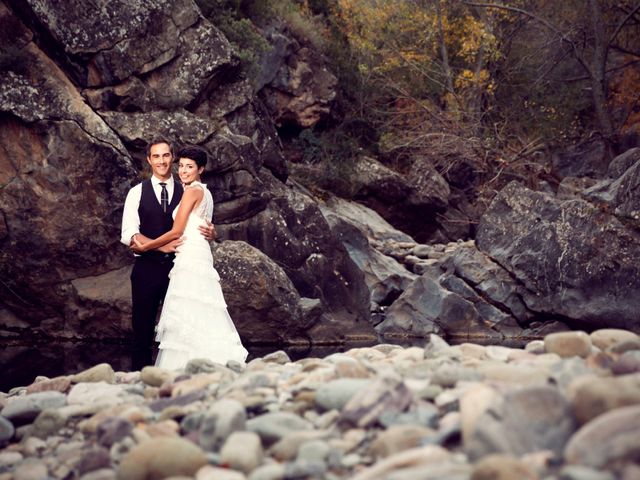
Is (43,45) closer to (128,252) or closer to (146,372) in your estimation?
(128,252)

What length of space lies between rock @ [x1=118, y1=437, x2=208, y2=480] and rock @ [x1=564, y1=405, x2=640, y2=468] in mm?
1633

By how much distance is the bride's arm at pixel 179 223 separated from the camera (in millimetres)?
7371

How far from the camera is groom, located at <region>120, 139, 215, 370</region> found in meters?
7.50

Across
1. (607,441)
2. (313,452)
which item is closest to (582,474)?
(607,441)

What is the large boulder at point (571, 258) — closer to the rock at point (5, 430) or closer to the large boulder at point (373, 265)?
the large boulder at point (373, 265)

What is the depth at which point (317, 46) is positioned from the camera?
2131 centimetres

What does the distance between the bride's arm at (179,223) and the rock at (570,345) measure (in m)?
3.27

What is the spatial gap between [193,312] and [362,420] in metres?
3.44

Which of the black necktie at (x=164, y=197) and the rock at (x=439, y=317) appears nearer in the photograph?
the black necktie at (x=164, y=197)

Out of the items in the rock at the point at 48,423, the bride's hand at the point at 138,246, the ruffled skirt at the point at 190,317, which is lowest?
the rock at the point at 48,423

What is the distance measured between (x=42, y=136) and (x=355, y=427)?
33.5 feet

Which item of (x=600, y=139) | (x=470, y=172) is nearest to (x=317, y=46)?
(x=470, y=172)

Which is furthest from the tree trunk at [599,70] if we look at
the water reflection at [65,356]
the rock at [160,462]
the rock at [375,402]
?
the rock at [160,462]

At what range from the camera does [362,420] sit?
4312mm
